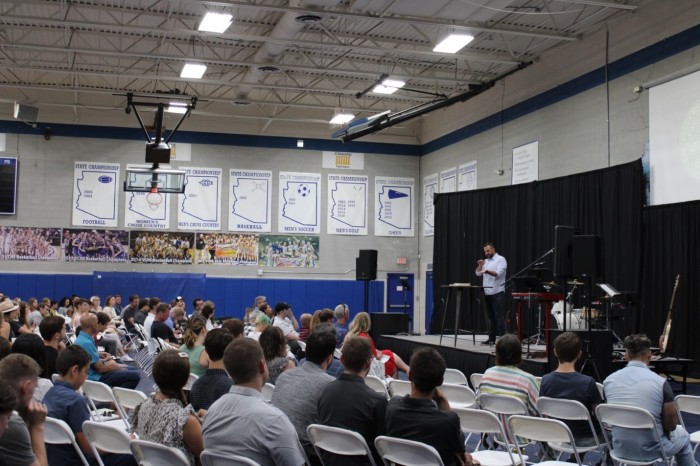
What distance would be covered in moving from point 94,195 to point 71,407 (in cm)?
1686

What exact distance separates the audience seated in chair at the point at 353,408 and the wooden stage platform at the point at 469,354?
5.40 m

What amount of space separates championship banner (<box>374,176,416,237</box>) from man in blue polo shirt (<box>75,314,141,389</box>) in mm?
14353

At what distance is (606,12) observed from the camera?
1334 cm

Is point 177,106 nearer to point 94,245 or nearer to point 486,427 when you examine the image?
point 94,245

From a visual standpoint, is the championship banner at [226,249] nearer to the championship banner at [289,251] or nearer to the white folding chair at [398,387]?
the championship banner at [289,251]

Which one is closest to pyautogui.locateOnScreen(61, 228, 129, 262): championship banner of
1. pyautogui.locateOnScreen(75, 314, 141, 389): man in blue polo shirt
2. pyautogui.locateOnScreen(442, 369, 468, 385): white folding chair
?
pyautogui.locateOnScreen(75, 314, 141, 389): man in blue polo shirt

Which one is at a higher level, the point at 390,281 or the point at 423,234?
the point at 423,234

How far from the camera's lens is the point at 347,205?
840 inches

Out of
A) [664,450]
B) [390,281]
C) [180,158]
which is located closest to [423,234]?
[390,281]

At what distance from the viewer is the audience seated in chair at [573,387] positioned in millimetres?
4949

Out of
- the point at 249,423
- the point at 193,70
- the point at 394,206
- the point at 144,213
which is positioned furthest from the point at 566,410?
the point at 394,206

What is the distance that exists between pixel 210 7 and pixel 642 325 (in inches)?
376

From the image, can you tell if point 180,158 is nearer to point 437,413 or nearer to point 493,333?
point 493,333

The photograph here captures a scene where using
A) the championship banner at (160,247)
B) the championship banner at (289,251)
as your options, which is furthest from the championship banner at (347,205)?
the championship banner at (160,247)
